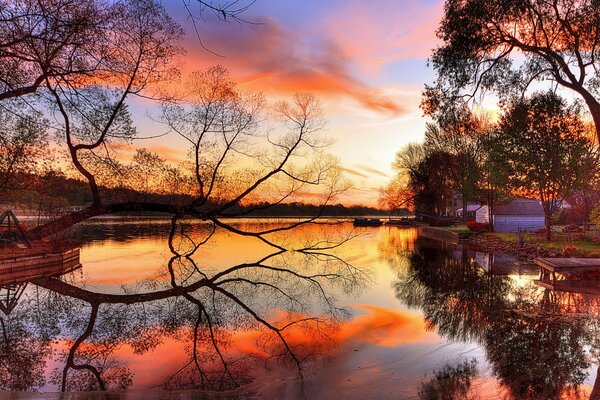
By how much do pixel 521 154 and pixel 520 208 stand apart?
23.9 metres

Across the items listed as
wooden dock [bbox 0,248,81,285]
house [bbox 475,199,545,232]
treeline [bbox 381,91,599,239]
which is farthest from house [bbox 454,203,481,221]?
wooden dock [bbox 0,248,81,285]

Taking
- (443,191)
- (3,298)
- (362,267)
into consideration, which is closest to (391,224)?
(443,191)

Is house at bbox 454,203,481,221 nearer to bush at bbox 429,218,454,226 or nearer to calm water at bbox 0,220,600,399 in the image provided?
bush at bbox 429,218,454,226

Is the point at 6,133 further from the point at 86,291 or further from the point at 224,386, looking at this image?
the point at 224,386

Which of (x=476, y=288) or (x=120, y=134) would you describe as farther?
(x=120, y=134)

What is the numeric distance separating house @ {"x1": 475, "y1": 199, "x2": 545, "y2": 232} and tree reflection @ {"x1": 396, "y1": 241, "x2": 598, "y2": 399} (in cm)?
3797

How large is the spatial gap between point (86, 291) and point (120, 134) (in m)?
7.03

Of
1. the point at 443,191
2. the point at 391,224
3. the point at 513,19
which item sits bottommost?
the point at 391,224

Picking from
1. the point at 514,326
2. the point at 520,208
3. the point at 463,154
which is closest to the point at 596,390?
the point at 514,326

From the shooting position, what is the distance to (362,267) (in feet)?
88.5

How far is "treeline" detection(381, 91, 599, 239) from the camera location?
72.3 feet

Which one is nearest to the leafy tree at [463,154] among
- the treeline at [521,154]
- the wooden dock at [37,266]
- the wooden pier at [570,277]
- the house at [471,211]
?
the treeline at [521,154]

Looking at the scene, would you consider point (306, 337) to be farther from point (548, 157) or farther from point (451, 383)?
point (548, 157)

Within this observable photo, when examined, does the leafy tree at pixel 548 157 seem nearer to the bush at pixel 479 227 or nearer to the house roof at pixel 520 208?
the bush at pixel 479 227
